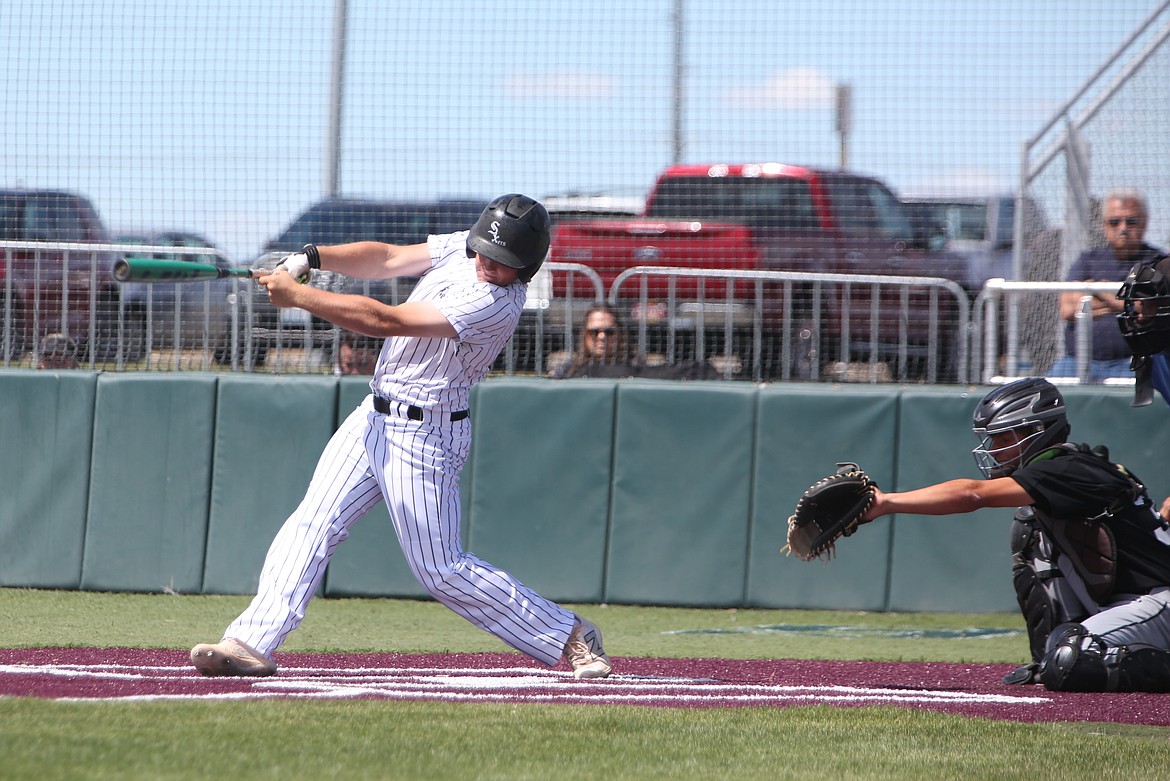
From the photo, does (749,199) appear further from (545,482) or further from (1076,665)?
(1076,665)

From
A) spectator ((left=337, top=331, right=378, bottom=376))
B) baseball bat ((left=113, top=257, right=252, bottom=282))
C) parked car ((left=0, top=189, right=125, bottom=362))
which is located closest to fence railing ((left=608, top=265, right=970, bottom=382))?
spectator ((left=337, top=331, right=378, bottom=376))

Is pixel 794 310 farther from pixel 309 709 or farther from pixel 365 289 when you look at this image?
pixel 309 709

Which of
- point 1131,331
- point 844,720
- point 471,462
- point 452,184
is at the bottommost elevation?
point 844,720

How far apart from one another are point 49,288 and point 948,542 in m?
5.38

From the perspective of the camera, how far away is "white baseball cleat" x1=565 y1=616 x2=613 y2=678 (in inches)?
193

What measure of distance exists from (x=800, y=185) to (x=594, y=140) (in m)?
1.42

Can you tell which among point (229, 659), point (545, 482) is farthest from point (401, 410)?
point (545, 482)

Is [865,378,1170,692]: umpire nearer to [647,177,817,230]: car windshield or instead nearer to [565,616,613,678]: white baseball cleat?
[565,616,613,678]: white baseball cleat

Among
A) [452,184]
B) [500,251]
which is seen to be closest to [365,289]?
[452,184]

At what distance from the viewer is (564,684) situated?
16.0 feet

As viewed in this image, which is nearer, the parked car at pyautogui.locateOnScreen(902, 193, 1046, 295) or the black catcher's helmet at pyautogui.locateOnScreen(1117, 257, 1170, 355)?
the black catcher's helmet at pyautogui.locateOnScreen(1117, 257, 1170, 355)

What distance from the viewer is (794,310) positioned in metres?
8.52

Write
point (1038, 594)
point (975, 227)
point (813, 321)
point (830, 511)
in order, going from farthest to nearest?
point (975, 227), point (813, 321), point (1038, 594), point (830, 511)

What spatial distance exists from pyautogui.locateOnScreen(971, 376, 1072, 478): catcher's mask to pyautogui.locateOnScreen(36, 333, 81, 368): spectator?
5282 mm
